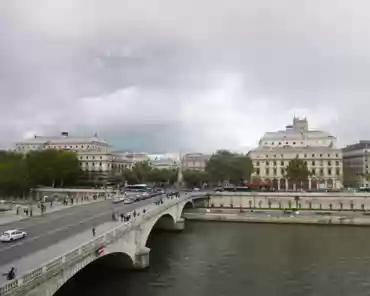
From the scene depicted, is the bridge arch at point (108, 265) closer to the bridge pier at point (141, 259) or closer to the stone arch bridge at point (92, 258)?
the stone arch bridge at point (92, 258)

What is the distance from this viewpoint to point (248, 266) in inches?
1956

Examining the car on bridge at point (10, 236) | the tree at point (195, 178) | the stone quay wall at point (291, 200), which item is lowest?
the stone quay wall at point (291, 200)

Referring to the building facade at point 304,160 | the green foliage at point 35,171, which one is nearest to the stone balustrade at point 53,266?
the green foliage at point 35,171

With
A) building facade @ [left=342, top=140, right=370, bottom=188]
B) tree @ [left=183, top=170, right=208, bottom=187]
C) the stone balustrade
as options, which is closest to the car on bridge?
the stone balustrade

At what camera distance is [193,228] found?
8312 centimetres

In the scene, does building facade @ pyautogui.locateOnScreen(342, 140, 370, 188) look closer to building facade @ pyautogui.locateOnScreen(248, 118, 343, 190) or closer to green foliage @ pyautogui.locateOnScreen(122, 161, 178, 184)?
building facade @ pyautogui.locateOnScreen(248, 118, 343, 190)

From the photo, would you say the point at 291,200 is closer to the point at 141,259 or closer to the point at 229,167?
the point at 229,167

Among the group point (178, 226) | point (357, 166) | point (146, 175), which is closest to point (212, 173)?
point (146, 175)

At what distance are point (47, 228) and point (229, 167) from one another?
103550mm

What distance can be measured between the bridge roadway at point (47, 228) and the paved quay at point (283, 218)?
37.4m

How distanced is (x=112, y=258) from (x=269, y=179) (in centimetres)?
11474

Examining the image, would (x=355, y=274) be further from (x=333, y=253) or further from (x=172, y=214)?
(x=172, y=214)

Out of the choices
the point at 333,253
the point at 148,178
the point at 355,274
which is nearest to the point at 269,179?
the point at 148,178

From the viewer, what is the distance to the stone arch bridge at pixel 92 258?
74.6 feet
